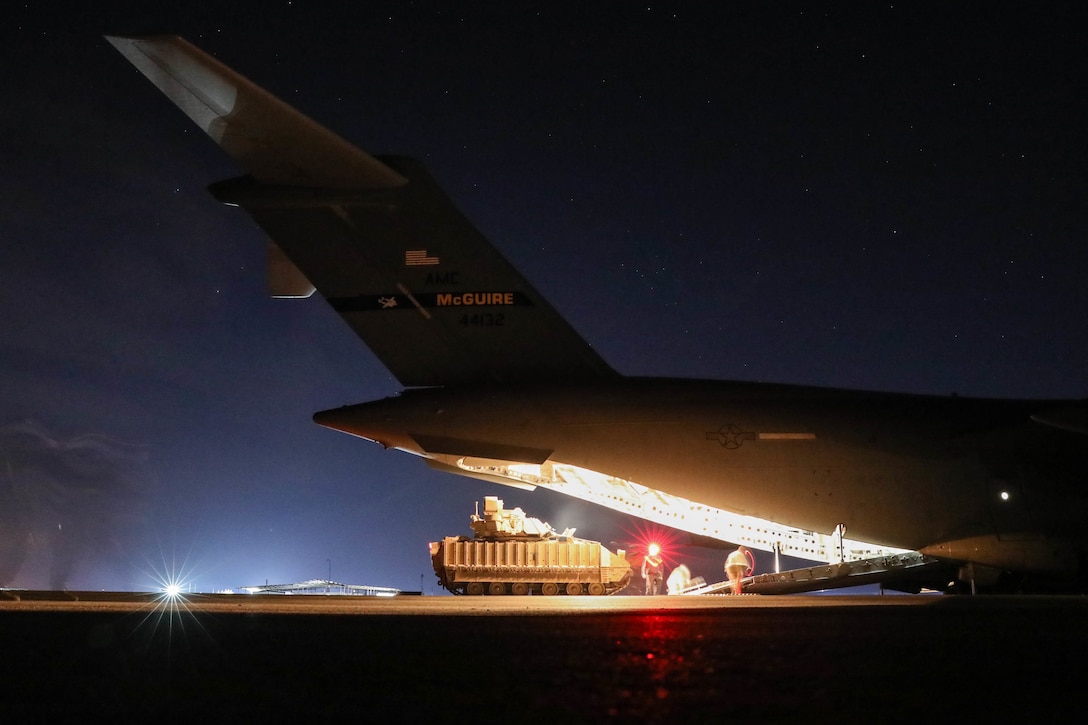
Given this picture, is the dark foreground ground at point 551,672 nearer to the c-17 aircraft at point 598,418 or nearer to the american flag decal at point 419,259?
the c-17 aircraft at point 598,418

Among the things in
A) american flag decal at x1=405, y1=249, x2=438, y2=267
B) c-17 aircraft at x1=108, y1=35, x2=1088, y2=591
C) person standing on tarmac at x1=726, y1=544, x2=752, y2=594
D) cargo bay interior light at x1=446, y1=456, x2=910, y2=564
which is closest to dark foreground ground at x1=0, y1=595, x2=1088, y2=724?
c-17 aircraft at x1=108, y1=35, x2=1088, y2=591

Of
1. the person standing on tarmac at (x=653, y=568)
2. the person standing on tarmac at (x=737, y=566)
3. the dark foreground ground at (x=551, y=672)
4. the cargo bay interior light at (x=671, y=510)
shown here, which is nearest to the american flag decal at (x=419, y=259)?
the cargo bay interior light at (x=671, y=510)

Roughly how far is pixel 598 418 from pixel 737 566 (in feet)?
12.3

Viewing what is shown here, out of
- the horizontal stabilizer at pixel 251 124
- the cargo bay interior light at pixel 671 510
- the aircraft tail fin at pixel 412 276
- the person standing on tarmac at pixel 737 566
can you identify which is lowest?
the person standing on tarmac at pixel 737 566

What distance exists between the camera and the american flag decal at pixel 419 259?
930cm

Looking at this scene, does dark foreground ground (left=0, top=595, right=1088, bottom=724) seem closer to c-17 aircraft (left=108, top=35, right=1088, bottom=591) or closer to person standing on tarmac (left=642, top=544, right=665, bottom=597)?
c-17 aircraft (left=108, top=35, right=1088, bottom=591)

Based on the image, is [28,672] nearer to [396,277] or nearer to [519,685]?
[519,685]

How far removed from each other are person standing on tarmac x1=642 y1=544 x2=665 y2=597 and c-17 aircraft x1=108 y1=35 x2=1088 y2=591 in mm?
4772

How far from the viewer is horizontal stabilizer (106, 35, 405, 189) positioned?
7.50m

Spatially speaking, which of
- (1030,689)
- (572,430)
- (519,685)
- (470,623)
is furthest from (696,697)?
(572,430)

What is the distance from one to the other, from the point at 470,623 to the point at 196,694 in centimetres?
278

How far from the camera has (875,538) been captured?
911 centimetres

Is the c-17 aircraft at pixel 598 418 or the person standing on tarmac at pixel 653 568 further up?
the c-17 aircraft at pixel 598 418

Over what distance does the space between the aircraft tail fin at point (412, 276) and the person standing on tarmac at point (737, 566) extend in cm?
342
